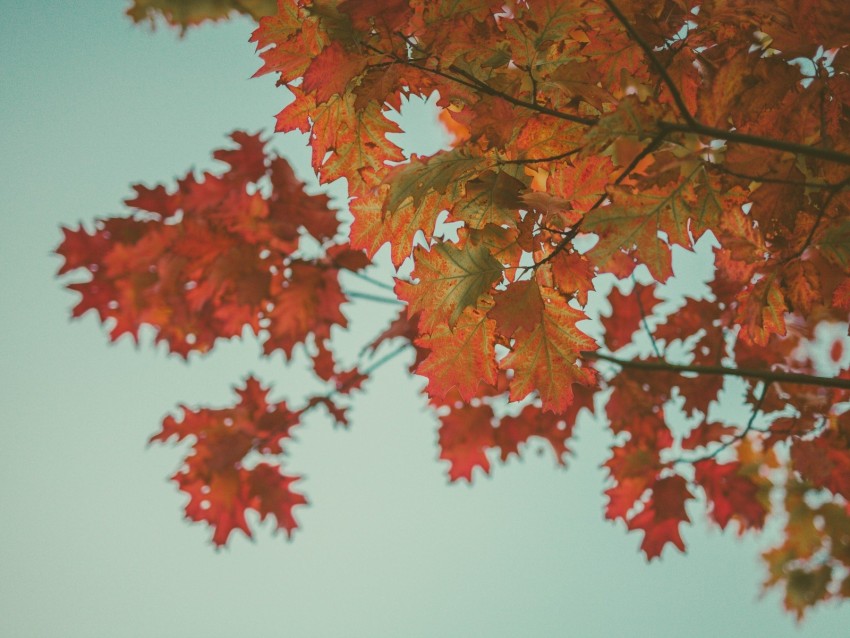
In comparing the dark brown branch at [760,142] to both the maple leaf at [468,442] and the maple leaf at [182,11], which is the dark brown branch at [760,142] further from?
the maple leaf at [182,11]

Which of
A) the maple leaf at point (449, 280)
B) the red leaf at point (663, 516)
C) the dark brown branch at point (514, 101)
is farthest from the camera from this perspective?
the red leaf at point (663, 516)

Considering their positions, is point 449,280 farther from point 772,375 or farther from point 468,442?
point 468,442

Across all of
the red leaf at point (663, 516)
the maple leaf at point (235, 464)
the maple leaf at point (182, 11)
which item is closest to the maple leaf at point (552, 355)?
the red leaf at point (663, 516)

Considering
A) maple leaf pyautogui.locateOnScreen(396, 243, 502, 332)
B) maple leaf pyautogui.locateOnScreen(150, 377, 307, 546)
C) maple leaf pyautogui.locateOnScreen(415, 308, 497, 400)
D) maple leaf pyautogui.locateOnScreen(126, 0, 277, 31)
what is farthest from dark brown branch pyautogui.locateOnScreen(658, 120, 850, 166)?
maple leaf pyautogui.locateOnScreen(126, 0, 277, 31)

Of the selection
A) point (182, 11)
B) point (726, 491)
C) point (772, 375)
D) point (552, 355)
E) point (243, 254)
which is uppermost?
point (182, 11)

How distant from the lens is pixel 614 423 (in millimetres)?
2629

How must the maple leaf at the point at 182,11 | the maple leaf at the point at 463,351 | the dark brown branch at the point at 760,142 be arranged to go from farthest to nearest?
1. the maple leaf at the point at 182,11
2. the maple leaf at the point at 463,351
3. the dark brown branch at the point at 760,142

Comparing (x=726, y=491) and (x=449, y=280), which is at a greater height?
(x=726, y=491)

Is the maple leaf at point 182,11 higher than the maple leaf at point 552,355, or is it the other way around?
the maple leaf at point 182,11

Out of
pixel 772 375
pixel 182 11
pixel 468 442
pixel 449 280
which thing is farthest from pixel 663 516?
pixel 182 11

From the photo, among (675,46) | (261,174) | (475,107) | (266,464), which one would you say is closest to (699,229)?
(675,46)

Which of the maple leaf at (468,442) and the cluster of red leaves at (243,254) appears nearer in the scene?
the cluster of red leaves at (243,254)

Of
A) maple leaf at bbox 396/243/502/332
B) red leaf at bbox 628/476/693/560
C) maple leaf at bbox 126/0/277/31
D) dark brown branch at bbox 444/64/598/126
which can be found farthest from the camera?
maple leaf at bbox 126/0/277/31

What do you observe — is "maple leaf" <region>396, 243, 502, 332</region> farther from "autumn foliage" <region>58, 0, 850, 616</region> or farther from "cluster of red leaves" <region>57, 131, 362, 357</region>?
"cluster of red leaves" <region>57, 131, 362, 357</region>
